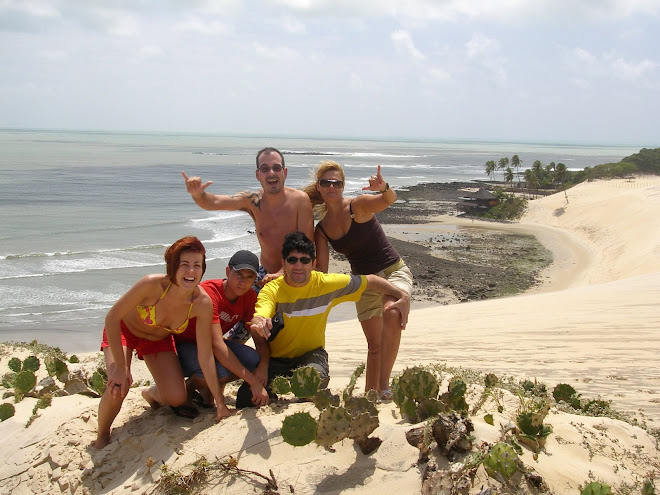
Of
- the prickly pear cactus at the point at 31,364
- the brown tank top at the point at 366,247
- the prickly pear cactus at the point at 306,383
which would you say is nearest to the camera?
the prickly pear cactus at the point at 306,383

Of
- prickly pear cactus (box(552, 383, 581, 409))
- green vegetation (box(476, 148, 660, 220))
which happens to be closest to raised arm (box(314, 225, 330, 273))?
prickly pear cactus (box(552, 383, 581, 409))

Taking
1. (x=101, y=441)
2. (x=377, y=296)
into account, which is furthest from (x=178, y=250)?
(x=377, y=296)

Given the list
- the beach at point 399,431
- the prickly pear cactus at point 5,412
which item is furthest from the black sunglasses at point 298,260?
the prickly pear cactus at point 5,412

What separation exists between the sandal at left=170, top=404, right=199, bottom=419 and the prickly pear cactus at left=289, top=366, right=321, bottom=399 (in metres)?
1.00

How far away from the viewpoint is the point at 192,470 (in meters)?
3.26

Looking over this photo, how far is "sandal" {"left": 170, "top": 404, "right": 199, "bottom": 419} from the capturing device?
13.6 ft

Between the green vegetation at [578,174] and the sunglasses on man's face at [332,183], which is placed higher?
the sunglasses on man's face at [332,183]

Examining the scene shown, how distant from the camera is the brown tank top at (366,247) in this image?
4559 millimetres

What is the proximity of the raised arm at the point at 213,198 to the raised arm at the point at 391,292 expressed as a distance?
53.0 inches

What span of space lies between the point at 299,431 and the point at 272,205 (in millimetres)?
2209

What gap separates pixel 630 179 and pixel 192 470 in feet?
168

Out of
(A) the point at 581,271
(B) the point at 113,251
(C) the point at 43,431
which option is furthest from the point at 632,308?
(B) the point at 113,251

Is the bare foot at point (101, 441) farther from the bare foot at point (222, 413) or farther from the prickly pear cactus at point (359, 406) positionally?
the prickly pear cactus at point (359, 406)

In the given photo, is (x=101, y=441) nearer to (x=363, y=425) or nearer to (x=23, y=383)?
(x=23, y=383)
